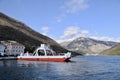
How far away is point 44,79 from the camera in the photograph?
3014 inches

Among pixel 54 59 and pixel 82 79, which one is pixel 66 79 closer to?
pixel 82 79

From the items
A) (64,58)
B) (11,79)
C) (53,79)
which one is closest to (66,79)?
(53,79)

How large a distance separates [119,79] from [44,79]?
74.1 feet

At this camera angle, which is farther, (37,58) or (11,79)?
(37,58)

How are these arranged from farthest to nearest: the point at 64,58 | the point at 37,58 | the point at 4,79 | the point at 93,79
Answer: the point at 37,58 < the point at 64,58 < the point at 93,79 < the point at 4,79

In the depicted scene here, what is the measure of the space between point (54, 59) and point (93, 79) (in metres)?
110

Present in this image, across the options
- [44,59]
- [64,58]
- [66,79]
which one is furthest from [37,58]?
[66,79]

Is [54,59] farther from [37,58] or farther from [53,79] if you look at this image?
[53,79]

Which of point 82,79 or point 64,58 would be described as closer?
point 82,79

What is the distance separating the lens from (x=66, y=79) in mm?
78062

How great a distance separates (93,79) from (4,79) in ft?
83.0

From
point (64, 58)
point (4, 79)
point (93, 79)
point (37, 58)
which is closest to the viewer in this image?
point (4, 79)

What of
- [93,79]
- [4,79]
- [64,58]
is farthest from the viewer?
[64,58]

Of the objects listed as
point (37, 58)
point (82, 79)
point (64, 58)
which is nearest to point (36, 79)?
point (82, 79)
